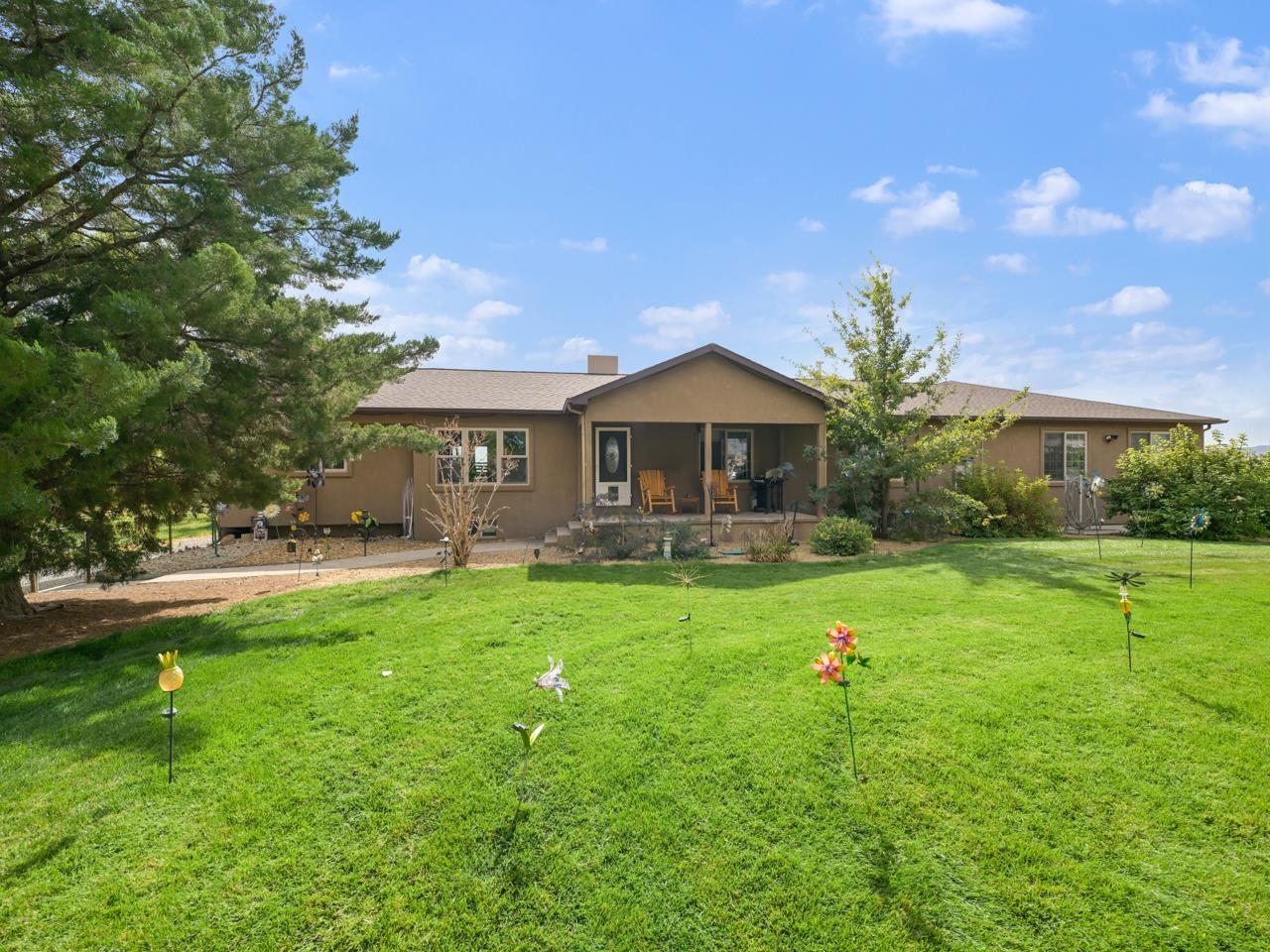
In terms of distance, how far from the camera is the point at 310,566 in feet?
33.7

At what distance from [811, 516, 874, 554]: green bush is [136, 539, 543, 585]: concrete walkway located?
216 inches

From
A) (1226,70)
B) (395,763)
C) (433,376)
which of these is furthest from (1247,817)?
(433,376)

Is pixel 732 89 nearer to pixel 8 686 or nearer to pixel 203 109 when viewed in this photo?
pixel 203 109

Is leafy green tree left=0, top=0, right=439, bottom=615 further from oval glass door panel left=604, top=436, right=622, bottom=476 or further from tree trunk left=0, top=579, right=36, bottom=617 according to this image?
oval glass door panel left=604, top=436, right=622, bottom=476

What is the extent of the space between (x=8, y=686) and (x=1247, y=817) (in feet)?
28.4

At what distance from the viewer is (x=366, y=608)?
21.2ft

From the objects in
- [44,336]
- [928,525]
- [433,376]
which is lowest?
[928,525]

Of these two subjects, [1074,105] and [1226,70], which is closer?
[1226,70]

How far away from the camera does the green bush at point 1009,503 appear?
12.2 m

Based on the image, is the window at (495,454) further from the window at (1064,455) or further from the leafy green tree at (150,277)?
the window at (1064,455)

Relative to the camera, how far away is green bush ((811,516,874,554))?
1012 cm

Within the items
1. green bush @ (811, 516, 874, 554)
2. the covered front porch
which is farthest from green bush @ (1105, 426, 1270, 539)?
the covered front porch

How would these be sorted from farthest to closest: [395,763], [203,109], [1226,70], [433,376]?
[433,376], [1226,70], [203,109], [395,763]

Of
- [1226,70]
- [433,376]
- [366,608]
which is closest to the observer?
[366,608]
